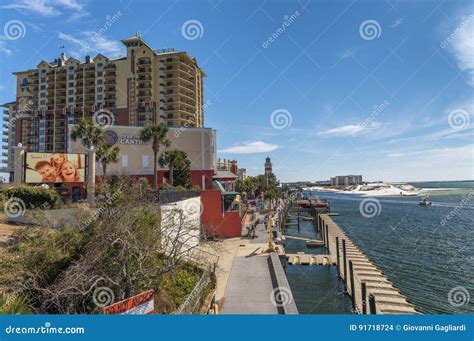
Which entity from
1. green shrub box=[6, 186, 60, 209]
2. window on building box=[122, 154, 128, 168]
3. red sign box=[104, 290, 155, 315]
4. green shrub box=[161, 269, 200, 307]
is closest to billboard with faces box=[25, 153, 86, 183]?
green shrub box=[6, 186, 60, 209]

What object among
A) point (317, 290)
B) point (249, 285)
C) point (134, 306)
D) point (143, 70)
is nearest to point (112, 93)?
point (143, 70)

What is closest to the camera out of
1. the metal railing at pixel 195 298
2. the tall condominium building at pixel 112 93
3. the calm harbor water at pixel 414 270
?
the metal railing at pixel 195 298

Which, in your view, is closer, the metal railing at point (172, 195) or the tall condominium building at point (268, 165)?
the metal railing at point (172, 195)

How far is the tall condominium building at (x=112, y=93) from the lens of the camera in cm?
6191

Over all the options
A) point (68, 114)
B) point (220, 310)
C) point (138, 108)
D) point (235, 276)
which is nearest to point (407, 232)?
point (235, 276)

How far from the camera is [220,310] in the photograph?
35.2 ft

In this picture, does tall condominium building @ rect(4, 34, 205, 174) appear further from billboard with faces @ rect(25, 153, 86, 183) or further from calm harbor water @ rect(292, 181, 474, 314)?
calm harbor water @ rect(292, 181, 474, 314)

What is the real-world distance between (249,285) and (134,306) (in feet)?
26.2

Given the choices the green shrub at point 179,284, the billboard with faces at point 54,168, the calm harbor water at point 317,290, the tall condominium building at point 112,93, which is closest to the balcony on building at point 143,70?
the tall condominium building at point 112,93

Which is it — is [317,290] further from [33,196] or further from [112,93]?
[112,93]

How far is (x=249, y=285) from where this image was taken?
13.4 meters

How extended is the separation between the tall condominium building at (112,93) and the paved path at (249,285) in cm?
4538

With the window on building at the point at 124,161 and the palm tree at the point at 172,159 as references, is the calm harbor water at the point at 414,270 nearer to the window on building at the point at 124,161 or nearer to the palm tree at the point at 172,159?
the palm tree at the point at 172,159

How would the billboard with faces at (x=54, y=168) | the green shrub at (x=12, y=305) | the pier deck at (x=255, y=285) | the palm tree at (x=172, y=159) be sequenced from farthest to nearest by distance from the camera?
the palm tree at (x=172, y=159)
the billboard with faces at (x=54, y=168)
the pier deck at (x=255, y=285)
the green shrub at (x=12, y=305)
